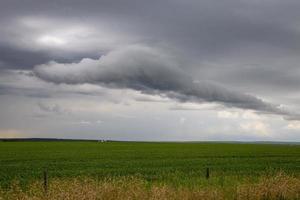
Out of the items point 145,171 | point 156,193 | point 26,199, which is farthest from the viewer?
point 145,171

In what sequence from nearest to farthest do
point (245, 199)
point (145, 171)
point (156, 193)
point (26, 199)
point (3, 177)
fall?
1. point (26, 199)
2. point (156, 193)
3. point (245, 199)
4. point (3, 177)
5. point (145, 171)

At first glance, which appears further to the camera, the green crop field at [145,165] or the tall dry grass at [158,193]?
the green crop field at [145,165]

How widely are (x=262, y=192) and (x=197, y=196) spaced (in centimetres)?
279

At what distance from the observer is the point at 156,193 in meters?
14.3

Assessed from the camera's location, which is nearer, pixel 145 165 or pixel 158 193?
pixel 158 193

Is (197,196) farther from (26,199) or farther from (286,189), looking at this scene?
(26,199)

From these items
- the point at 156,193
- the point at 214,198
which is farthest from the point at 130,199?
the point at 214,198

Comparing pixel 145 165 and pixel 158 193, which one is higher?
pixel 158 193

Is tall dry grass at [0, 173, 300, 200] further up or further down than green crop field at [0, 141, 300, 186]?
further up

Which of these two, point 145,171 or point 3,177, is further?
point 145,171

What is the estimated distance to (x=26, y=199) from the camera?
43.9 ft

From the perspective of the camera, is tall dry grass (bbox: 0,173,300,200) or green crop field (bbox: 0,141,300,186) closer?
tall dry grass (bbox: 0,173,300,200)

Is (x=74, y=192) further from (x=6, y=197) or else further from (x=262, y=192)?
(x=262, y=192)

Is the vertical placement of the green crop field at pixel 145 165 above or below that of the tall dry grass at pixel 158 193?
below
